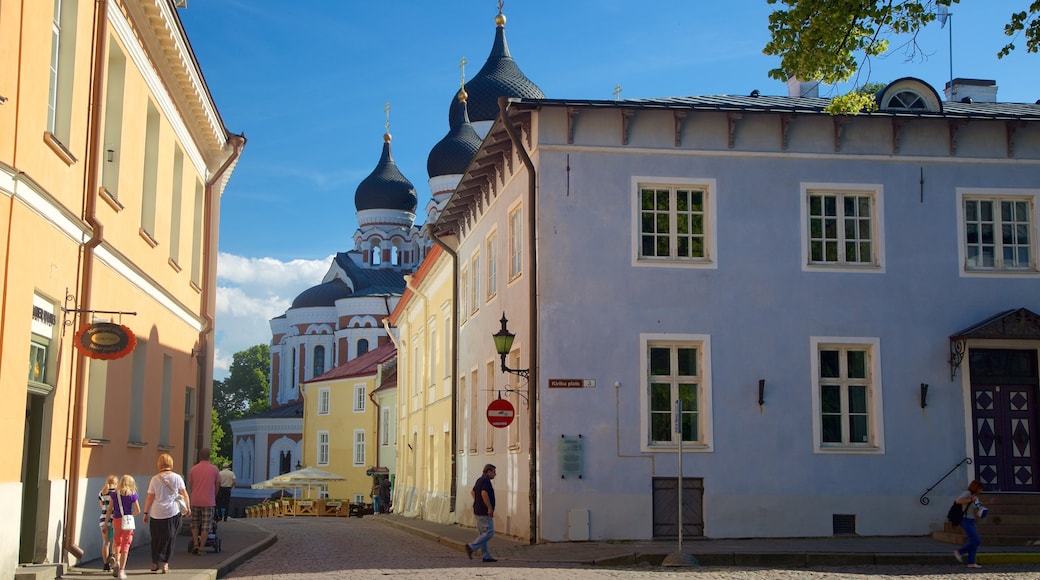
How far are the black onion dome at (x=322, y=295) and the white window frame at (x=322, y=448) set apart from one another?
24.9 meters

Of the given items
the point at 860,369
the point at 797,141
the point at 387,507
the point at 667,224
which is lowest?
the point at 387,507

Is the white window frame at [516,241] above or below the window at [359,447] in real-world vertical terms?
above

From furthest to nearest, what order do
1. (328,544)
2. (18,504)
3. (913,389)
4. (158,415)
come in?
(328,544) < (913,389) < (158,415) < (18,504)

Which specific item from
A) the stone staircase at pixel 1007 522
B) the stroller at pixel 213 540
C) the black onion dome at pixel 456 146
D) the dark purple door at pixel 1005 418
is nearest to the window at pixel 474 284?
the stroller at pixel 213 540

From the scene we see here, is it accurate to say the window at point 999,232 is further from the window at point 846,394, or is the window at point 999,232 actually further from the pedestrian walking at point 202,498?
the pedestrian walking at point 202,498

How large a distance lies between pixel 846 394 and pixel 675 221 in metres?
4.10

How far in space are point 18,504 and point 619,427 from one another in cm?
1034

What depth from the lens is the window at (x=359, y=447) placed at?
70.1 metres

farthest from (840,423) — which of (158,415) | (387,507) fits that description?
(387,507)

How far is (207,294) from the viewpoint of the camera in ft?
81.8

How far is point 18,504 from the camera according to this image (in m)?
12.5

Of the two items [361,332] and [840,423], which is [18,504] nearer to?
[840,423]

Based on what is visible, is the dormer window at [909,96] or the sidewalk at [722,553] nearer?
the sidewalk at [722,553]

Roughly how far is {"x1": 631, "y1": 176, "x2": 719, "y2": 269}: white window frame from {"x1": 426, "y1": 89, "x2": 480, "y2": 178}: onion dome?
56.9 metres
